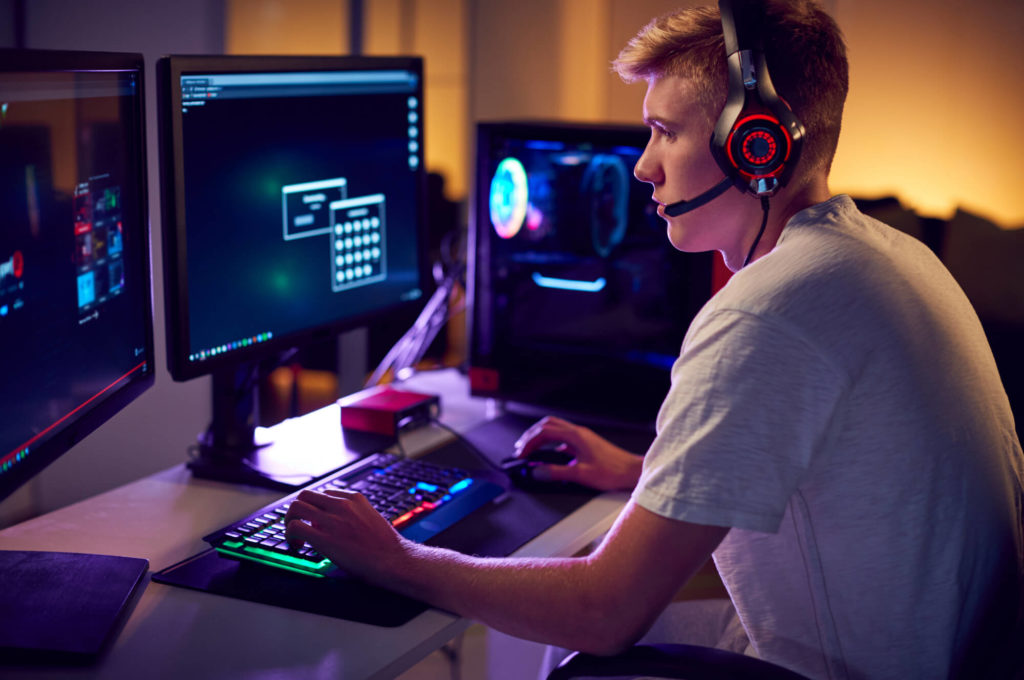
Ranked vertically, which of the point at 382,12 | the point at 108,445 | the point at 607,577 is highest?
the point at 382,12

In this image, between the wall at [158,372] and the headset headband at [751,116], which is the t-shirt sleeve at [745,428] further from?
the wall at [158,372]

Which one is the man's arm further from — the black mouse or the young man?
the black mouse

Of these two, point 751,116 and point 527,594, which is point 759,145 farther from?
point 527,594

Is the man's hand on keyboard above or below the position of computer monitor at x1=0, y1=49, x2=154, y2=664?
below

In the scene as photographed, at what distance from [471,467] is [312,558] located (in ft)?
1.38

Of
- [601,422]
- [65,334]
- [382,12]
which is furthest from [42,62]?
[382,12]

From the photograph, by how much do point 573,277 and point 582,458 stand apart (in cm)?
42

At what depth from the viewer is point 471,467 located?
4.76 feet

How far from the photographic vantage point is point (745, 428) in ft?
2.87

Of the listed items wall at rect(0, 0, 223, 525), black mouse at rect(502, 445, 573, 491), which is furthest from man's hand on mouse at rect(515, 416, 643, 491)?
wall at rect(0, 0, 223, 525)

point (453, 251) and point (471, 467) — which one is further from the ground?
point (453, 251)

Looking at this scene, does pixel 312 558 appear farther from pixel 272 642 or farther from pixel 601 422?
pixel 601 422

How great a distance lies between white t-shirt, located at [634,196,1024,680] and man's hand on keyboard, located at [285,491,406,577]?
11.9 inches

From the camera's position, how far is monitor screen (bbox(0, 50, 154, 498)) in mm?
902
